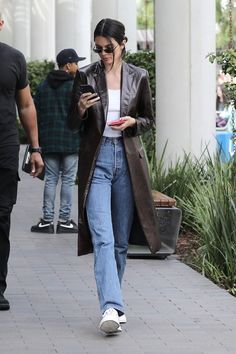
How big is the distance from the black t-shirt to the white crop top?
2.54ft

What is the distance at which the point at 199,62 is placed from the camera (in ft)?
44.2

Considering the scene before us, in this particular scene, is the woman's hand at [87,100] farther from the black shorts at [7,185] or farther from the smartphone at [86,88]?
the black shorts at [7,185]

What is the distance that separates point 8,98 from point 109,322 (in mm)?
1716

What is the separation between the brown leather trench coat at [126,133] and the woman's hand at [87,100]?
0.24 feet

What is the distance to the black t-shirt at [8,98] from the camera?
25.7 feet

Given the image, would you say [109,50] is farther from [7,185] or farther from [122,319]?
[122,319]

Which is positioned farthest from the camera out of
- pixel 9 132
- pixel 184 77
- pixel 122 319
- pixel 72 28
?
pixel 72 28

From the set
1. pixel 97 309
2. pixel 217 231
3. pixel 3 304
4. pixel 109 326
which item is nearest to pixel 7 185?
pixel 3 304

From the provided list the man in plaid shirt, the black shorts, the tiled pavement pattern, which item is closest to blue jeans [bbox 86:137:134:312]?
the tiled pavement pattern

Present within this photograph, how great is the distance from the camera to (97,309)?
324 inches

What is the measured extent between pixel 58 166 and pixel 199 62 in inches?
89.0

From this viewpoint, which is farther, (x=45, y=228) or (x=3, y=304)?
(x=45, y=228)

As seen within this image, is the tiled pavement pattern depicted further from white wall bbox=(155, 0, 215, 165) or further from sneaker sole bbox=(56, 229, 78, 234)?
white wall bbox=(155, 0, 215, 165)

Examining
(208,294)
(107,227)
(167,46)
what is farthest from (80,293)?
(167,46)
